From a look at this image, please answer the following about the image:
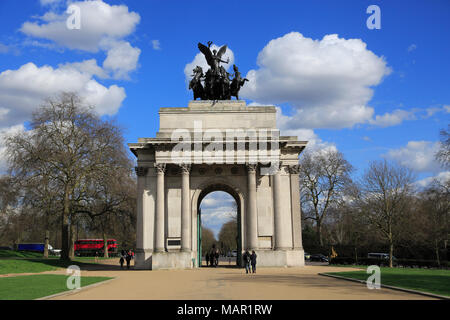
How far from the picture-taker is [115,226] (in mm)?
45938

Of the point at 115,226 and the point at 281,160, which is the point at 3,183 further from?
the point at 281,160

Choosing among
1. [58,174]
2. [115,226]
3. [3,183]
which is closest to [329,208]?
[115,226]

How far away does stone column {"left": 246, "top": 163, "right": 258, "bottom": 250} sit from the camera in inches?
1375

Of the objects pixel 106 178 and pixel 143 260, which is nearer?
pixel 143 260

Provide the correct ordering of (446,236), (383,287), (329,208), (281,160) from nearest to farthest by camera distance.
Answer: (383,287) → (281,160) → (446,236) → (329,208)

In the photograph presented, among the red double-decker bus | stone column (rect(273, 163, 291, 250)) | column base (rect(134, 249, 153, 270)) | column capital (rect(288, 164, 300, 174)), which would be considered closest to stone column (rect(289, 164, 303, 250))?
Result: column capital (rect(288, 164, 300, 174))

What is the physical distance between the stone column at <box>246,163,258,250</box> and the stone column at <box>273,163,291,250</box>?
5.85 feet

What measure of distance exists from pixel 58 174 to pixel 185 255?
16.0 meters

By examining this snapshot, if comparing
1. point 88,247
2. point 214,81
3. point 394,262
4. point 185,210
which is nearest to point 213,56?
point 214,81

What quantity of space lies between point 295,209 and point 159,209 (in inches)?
471

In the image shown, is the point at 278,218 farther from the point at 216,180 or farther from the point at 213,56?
the point at 213,56

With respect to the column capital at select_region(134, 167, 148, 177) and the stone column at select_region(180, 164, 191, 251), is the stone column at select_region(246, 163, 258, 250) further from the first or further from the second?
the column capital at select_region(134, 167, 148, 177)

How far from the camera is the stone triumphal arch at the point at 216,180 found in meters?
35.5

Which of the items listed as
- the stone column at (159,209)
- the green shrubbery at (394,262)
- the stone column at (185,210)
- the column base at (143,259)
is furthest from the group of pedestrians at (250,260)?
the green shrubbery at (394,262)
